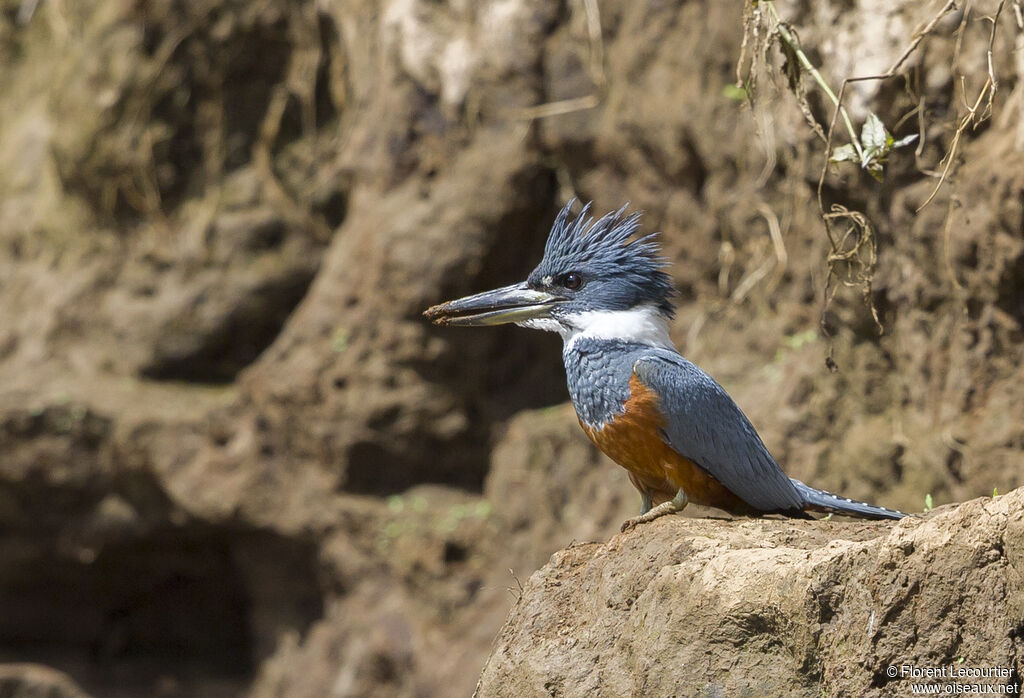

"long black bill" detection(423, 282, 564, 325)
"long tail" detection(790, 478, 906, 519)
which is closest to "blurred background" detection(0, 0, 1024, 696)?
"long tail" detection(790, 478, 906, 519)

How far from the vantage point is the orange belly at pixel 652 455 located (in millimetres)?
3705

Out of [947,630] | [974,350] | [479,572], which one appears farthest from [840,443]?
[947,630]

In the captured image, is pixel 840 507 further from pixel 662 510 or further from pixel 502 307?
pixel 502 307

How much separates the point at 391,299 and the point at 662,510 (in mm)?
3587

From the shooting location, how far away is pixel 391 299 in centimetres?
695

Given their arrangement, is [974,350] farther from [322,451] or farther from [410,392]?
[322,451]

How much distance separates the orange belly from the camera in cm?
371

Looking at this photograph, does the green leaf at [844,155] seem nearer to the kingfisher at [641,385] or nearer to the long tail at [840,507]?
the kingfisher at [641,385]

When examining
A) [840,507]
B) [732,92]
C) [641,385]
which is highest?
[732,92]

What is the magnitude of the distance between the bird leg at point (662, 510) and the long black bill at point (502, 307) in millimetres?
874

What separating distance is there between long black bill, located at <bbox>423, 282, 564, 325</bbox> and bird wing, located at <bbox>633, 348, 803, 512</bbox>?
1.76 ft

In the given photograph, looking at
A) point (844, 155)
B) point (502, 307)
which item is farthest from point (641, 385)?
point (844, 155)

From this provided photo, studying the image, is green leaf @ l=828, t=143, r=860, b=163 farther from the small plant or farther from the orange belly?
the orange belly

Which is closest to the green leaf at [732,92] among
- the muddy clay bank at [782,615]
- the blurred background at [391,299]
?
the blurred background at [391,299]
